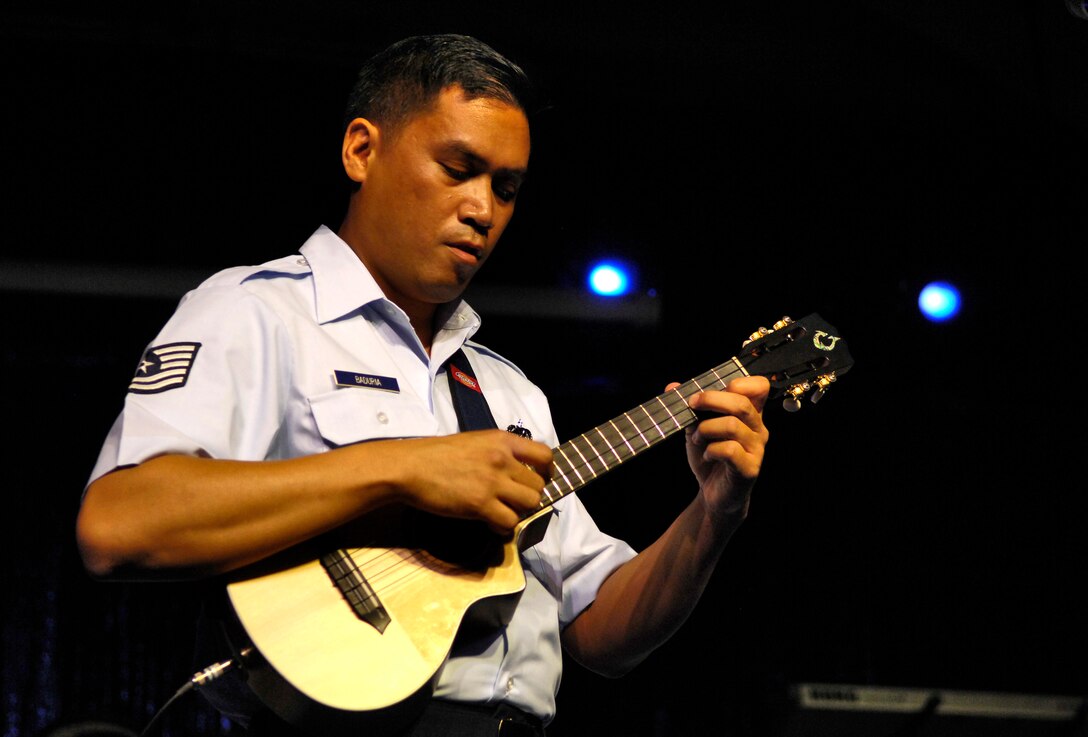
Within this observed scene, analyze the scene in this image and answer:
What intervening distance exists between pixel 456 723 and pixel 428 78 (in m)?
1.33

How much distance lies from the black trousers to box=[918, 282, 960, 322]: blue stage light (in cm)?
321

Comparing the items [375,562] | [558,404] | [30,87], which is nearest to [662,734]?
[558,404]

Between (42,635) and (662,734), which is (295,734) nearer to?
(42,635)

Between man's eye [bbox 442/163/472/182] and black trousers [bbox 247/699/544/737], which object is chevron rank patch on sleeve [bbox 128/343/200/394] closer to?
black trousers [bbox 247/699/544/737]

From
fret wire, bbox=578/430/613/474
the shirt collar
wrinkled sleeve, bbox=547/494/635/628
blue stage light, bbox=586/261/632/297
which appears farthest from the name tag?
blue stage light, bbox=586/261/632/297

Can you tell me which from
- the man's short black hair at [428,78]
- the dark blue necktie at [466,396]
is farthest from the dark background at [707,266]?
the dark blue necktie at [466,396]

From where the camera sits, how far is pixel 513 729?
5.75 feet

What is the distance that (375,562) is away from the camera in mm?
1699

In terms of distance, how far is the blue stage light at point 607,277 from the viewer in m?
4.31

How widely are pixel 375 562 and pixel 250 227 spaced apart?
2437 millimetres

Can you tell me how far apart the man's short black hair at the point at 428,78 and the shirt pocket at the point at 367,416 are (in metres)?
0.66

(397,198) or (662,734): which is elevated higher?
(397,198)

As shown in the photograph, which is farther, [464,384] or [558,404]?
[558,404]

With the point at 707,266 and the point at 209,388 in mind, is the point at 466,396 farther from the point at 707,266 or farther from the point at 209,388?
the point at 707,266
